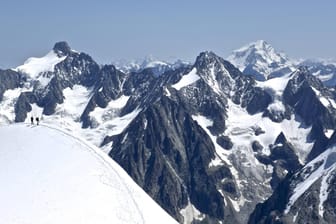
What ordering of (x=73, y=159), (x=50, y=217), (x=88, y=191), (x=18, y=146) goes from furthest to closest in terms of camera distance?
(x=18, y=146), (x=73, y=159), (x=88, y=191), (x=50, y=217)

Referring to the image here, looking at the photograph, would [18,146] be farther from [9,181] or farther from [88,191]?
[88,191]

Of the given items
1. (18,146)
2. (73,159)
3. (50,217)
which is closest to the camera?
(50,217)

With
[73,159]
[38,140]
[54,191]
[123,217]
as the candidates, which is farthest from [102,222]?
[38,140]

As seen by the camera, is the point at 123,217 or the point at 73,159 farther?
the point at 73,159

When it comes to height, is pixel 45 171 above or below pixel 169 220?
above

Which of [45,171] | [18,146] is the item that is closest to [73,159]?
[45,171]

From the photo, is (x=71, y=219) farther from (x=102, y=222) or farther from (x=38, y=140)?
(x=38, y=140)
